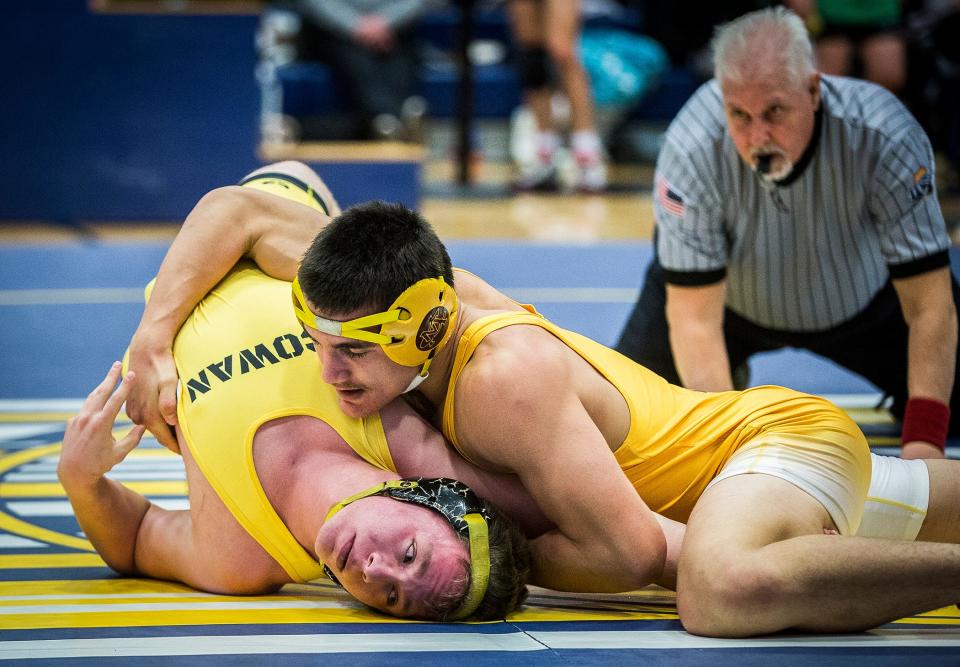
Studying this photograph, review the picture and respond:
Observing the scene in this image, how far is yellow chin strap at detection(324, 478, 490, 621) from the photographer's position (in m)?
2.51

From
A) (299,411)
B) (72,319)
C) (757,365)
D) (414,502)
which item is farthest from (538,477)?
(72,319)

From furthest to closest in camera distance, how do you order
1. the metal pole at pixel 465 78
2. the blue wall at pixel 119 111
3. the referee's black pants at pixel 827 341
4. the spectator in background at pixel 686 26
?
the spectator in background at pixel 686 26, the metal pole at pixel 465 78, the blue wall at pixel 119 111, the referee's black pants at pixel 827 341

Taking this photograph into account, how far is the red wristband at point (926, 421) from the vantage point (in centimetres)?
347

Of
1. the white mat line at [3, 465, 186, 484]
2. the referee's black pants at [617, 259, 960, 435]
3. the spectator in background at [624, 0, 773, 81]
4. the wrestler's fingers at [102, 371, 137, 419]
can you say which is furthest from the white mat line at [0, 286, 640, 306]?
the spectator in background at [624, 0, 773, 81]

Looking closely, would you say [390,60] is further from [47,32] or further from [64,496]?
[64,496]

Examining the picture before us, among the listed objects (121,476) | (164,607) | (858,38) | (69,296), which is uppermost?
(858,38)

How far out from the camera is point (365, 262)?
8.39 feet

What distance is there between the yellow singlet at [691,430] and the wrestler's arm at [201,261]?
651 millimetres

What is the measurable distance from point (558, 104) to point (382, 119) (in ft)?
5.36

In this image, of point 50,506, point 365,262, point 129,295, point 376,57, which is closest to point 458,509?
point 365,262

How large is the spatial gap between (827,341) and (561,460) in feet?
6.05

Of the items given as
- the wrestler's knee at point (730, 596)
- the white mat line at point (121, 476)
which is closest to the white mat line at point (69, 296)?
the white mat line at point (121, 476)

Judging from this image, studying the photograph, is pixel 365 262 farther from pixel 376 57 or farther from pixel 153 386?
pixel 376 57

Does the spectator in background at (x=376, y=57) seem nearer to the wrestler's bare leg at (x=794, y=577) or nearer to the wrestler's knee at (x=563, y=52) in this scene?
the wrestler's knee at (x=563, y=52)
